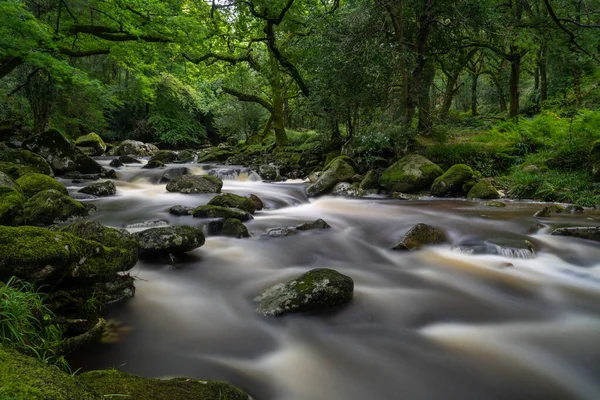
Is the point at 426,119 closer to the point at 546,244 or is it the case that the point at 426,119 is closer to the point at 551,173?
the point at 551,173

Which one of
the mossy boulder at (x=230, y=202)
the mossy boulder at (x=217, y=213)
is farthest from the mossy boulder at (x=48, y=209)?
the mossy boulder at (x=230, y=202)

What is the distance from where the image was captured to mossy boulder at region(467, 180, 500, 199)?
31.7ft

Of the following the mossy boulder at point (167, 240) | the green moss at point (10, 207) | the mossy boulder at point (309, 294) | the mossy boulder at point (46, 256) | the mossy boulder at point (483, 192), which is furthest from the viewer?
the mossy boulder at point (483, 192)

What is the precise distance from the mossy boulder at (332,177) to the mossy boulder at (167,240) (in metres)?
6.32

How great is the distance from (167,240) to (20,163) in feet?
26.6

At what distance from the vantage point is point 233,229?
253 inches

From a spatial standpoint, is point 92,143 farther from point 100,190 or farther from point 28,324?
point 28,324

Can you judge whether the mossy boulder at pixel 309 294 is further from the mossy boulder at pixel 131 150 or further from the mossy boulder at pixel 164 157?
the mossy boulder at pixel 131 150

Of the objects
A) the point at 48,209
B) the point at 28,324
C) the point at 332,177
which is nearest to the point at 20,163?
the point at 48,209

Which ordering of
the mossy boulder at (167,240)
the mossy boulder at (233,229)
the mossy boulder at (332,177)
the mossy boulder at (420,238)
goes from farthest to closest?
the mossy boulder at (332,177)
the mossy boulder at (233,229)
the mossy boulder at (420,238)
the mossy boulder at (167,240)

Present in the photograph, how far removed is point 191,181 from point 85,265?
7843 millimetres

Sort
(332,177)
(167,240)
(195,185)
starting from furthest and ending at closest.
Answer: (332,177), (195,185), (167,240)

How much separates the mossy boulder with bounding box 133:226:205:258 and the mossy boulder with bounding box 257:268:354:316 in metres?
1.57

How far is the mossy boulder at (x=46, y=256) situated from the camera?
2.65 metres
